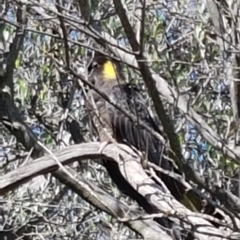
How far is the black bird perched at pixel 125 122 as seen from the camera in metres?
3.18

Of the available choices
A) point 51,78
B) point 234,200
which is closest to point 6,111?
point 51,78

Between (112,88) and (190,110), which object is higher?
(112,88)

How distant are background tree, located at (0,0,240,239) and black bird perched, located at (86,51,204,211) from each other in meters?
0.10

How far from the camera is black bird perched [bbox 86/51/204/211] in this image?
3176 mm

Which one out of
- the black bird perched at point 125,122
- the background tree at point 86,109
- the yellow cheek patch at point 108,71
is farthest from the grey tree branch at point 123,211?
the yellow cheek patch at point 108,71

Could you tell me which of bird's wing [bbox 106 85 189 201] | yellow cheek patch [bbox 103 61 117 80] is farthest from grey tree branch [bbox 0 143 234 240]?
yellow cheek patch [bbox 103 61 117 80]

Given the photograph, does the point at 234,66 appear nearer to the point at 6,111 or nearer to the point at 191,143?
the point at 191,143

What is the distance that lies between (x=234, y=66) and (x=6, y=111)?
141 cm

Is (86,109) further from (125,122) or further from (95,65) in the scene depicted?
(95,65)

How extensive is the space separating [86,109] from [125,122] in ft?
1.36

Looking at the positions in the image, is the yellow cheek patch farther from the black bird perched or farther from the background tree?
the background tree

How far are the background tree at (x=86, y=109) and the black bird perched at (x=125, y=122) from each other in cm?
10

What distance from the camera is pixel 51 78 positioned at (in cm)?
419

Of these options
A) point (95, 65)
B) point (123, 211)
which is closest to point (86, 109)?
point (123, 211)
